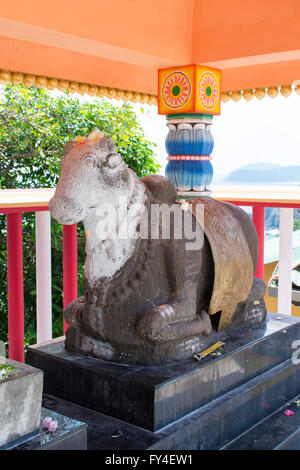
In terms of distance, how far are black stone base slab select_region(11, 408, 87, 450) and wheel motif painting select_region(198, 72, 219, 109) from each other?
2.94 metres

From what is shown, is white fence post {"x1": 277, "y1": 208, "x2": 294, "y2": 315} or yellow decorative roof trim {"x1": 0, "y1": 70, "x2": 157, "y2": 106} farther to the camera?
yellow decorative roof trim {"x1": 0, "y1": 70, "x2": 157, "y2": 106}

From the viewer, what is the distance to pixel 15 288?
271 cm

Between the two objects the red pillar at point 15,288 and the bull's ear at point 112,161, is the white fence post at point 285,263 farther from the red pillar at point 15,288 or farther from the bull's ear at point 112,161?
the bull's ear at point 112,161

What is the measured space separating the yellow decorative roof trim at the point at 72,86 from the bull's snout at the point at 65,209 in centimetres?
248

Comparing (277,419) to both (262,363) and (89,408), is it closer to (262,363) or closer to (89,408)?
(262,363)

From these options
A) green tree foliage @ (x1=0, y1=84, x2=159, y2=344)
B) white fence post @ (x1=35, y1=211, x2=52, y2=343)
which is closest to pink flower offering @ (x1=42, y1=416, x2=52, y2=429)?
white fence post @ (x1=35, y1=211, x2=52, y2=343)

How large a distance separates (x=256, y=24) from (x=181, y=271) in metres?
2.33

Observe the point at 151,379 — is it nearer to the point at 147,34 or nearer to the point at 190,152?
the point at 147,34

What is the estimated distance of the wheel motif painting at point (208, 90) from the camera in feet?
12.4

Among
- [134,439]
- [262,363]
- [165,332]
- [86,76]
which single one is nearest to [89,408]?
[134,439]

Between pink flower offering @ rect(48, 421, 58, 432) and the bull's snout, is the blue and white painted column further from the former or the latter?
pink flower offering @ rect(48, 421, 58, 432)

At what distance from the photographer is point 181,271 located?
1.65m

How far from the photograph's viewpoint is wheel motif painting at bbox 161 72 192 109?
12.3 ft

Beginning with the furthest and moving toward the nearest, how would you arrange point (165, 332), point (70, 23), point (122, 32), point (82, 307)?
1. point (122, 32)
2. point (70, 23)
3. point (82, 307)
4. point (165, 332)
